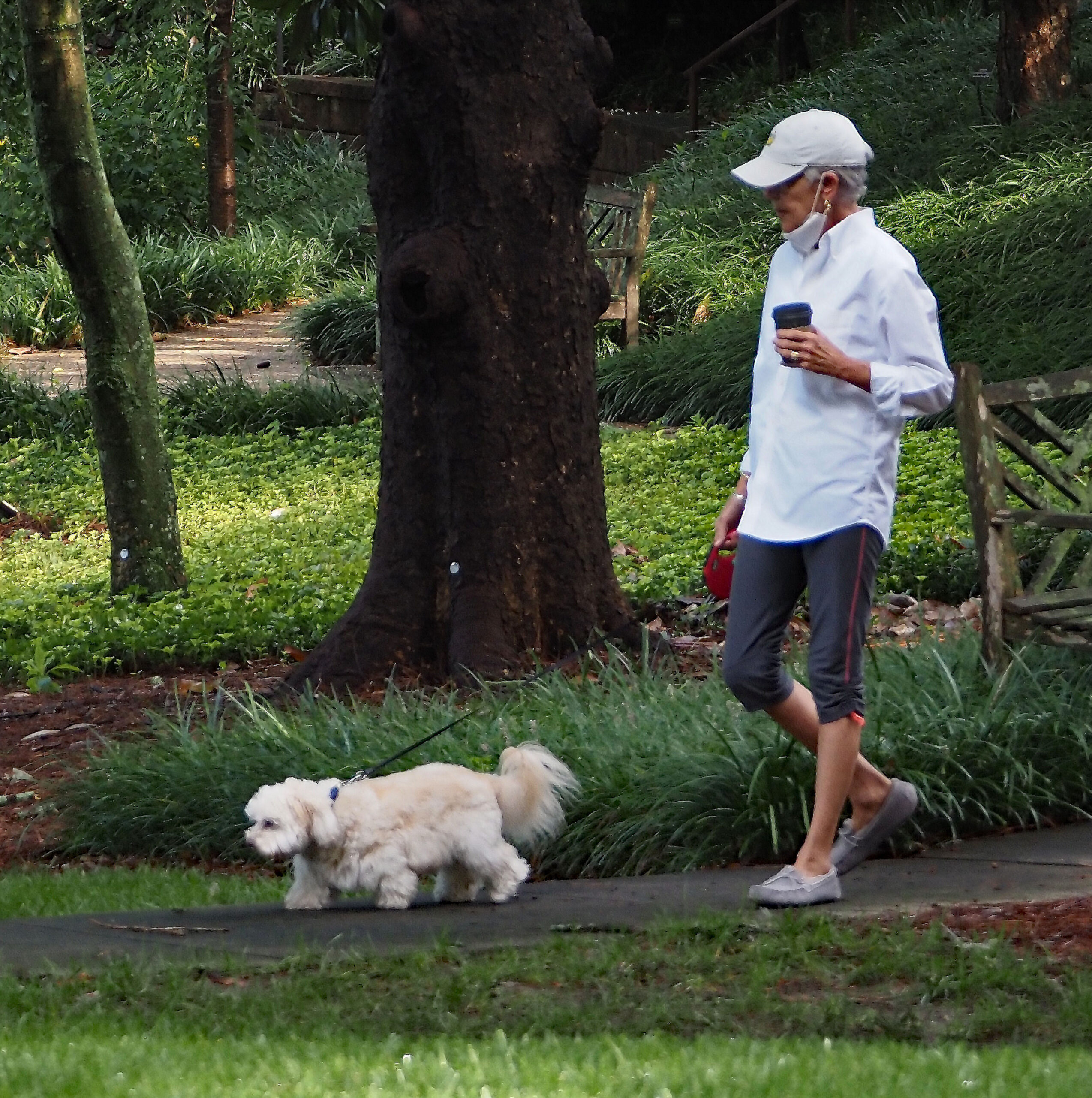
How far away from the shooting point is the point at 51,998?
4078 mm

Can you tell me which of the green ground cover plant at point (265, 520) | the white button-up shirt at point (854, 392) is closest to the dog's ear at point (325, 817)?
the white button-up shirt at point (854, 392)

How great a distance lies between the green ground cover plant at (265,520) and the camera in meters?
9.57

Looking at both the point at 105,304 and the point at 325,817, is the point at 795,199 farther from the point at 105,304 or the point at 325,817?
the point at 105,304

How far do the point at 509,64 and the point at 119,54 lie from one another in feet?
62.0

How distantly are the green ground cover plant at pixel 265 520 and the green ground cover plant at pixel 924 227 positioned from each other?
905 mm

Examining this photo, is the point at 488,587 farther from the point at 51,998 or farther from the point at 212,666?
the point at 51,998

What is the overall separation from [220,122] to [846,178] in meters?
19.5

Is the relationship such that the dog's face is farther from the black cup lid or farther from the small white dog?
the black cup lid

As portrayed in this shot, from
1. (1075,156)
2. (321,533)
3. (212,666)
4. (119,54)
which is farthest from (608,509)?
(119,54)

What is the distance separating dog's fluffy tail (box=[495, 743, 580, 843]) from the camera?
5215mm

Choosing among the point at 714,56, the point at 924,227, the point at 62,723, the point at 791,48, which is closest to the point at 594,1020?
the point at 62,723

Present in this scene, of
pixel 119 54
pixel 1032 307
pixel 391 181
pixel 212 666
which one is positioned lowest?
pixel 212 666

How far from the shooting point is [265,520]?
1259 centimetres

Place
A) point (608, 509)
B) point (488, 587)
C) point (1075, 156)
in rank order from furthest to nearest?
point (1075, 156) < point (608, 509) < point (488, 587)
